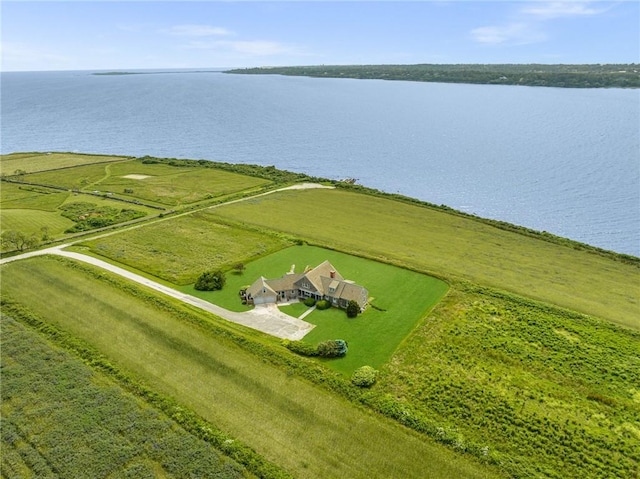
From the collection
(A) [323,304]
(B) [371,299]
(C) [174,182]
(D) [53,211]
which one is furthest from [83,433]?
(C) [174,182]

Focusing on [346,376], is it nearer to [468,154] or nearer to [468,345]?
[468,345]

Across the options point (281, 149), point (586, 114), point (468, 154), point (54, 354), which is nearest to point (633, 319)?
point (54, 354)

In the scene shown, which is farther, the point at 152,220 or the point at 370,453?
the point at 152,220

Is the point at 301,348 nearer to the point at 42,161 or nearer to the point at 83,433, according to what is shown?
the point at 83,433

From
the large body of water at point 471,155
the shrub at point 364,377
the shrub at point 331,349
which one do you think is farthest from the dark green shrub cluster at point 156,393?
the large body of water at point 471,155

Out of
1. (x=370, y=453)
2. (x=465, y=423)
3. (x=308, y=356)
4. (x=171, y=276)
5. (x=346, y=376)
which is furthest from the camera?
(x=171, y=276)

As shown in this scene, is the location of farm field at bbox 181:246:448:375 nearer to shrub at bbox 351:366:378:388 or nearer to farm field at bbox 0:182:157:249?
shrub at bbox 351:366:378:388

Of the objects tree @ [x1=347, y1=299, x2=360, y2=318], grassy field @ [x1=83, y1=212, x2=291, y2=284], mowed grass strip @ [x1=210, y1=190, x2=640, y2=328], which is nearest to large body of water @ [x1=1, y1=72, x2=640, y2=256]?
mowed grass strip @ [x1=210, y1=190, x2=640, y2=328]
